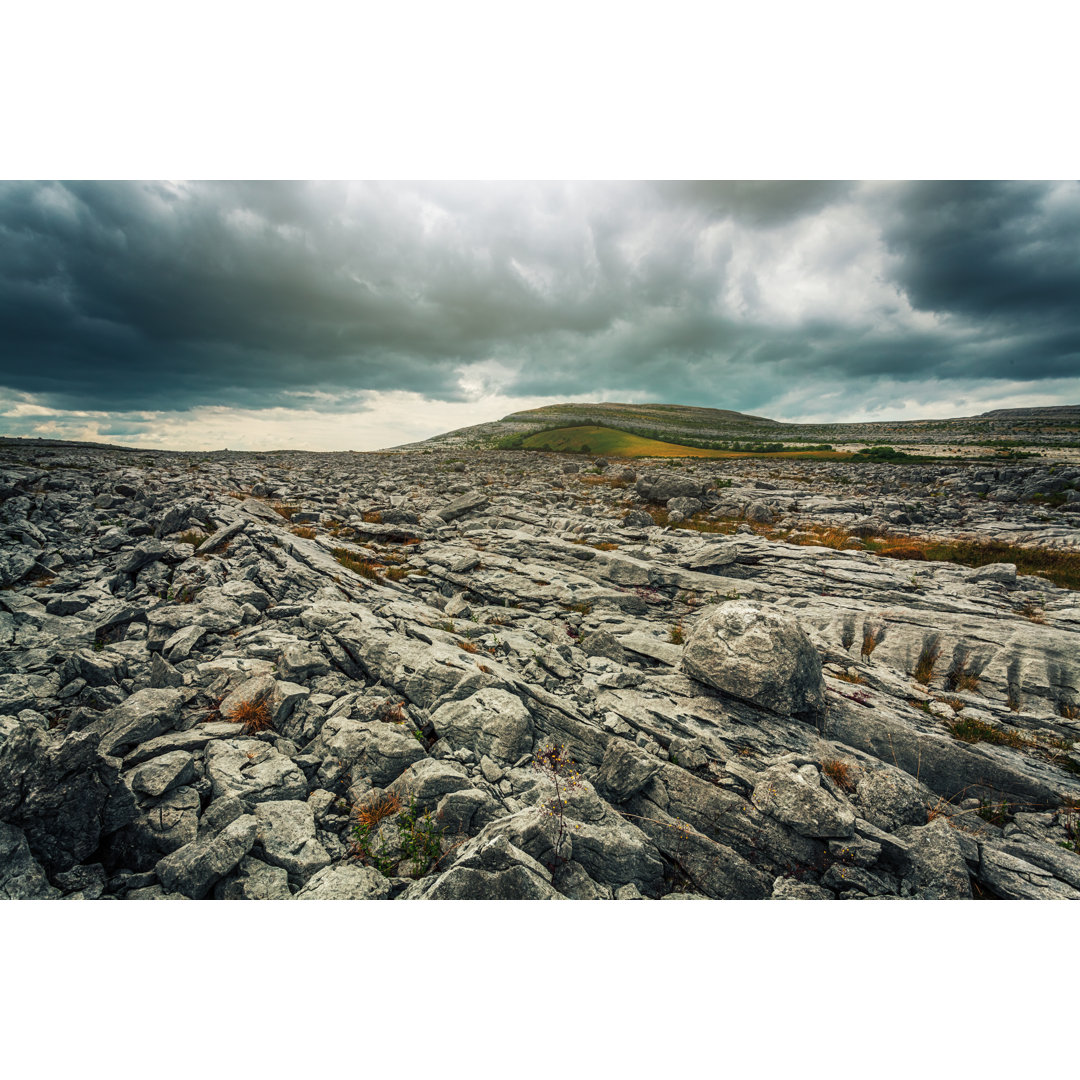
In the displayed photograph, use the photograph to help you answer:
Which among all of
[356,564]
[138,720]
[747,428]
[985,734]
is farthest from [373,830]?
[747,428]

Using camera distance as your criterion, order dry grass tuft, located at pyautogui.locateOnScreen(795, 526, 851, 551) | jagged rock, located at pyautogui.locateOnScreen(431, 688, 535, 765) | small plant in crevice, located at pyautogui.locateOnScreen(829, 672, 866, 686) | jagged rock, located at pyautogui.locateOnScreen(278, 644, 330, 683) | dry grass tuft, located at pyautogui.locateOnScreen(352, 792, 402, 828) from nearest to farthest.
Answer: dry grass tuft, located at pyautogui.locateOnScreen(352, 792, 402, 828) → jagged rock, located at pyautogui.locateOnScreen(431, 688, 535, 765) → jagged rock, located at pyautogui.locateOnScreen(278, 644, 330, 683) → small plant in crevice, located at pyautogui.locateOnScreen(829, 672, 866, 686) → dry grass tuft, located at pyautogui.locateOnScreen(795, 526, 851, 551)

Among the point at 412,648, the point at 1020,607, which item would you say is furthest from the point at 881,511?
the point at 412,648

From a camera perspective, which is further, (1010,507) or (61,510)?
(1010,507)

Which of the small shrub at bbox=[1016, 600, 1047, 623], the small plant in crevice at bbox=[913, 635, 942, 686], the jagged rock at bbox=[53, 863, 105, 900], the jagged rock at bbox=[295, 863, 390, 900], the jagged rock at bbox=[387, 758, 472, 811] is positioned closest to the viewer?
the jagged rock at bbox=[53, 863, 105, 900]

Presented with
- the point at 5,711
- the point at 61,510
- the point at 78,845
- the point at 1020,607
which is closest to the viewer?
the point at 78,845

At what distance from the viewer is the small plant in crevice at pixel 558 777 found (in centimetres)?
430

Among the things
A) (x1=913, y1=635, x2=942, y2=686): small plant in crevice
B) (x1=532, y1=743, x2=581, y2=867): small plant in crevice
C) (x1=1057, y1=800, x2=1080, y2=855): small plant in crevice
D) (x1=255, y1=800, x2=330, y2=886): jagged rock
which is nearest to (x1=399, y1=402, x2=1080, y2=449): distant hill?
(x1=913, y1=635, x2=942, y2=686): small plant in crevice

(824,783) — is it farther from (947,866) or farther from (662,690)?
(662,690)

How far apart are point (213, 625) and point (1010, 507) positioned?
3133cm

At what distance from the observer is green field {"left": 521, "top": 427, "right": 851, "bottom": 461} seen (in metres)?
52.4

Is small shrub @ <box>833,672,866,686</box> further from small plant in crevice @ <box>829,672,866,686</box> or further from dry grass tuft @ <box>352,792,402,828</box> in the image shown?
dry grass tuft @ <box>352,792,402,828</box>

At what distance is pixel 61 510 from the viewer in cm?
1293

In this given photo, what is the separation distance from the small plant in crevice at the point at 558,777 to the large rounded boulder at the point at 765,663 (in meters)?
2.45

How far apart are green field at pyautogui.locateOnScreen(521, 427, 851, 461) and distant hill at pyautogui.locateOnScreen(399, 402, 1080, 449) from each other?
690cm
